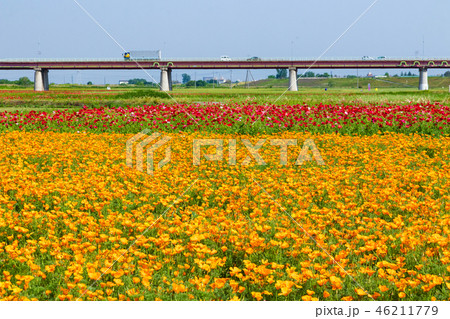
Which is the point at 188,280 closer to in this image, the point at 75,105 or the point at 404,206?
the point at 404,206

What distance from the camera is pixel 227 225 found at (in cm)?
503

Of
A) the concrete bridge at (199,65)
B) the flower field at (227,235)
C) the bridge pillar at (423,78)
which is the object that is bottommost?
the flower field at (227,235)

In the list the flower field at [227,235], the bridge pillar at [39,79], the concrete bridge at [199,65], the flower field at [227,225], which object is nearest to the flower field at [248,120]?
the flower field at [227,225]

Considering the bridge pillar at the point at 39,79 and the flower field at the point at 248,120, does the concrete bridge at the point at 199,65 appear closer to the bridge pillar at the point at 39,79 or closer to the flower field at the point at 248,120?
the bridge pillar at the point at 39,79

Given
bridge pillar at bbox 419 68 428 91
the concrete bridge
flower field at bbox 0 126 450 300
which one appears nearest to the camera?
flower field at bbox 0 126 450 300

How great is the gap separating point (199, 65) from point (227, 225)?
82.1 m

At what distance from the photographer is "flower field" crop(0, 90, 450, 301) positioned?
3.80 meters

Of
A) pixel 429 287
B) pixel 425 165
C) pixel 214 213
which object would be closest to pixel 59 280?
pixel 214 213

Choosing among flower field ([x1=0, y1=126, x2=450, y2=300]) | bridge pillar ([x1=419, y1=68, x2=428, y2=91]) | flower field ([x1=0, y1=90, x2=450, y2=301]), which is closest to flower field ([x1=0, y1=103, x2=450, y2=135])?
flower field ([x1=0, y1=90, x2=450, y2=301])

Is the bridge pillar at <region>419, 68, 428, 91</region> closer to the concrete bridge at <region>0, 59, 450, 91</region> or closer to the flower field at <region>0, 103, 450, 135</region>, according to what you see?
the concrete bridge at <region>0, 59, 450, 91</region>

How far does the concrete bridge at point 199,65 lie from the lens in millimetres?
81125

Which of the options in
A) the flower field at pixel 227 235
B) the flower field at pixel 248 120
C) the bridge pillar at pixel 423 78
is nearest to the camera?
the flower field at pixel 227 235

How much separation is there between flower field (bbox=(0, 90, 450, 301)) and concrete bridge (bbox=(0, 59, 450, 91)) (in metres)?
71.4

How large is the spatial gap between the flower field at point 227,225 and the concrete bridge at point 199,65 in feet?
234
